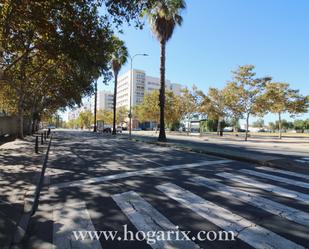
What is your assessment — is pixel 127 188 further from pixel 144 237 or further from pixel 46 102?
pixel 46 102

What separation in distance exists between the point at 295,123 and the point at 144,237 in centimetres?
12562

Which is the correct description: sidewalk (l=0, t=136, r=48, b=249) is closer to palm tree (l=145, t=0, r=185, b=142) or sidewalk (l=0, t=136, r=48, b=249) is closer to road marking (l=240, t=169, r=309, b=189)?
road marking (l=240, t=169, r=309, b=189)

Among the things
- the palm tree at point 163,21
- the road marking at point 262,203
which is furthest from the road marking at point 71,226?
the palm tree at point 163,21

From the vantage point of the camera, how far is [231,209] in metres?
5.51

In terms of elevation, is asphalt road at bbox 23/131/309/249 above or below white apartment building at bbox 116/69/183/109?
below

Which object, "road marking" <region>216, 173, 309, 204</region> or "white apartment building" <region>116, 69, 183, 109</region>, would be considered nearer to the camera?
"road marking" <region>216, 173, 309, 204</region>

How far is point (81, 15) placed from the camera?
1202 centimetres

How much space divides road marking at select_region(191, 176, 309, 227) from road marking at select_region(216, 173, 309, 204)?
26.8 inches

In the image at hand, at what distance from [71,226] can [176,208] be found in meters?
2.01

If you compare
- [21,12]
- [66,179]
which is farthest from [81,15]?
[66,179]

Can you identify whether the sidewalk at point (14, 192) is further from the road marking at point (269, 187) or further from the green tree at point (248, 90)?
the green tree at point (248, 90)

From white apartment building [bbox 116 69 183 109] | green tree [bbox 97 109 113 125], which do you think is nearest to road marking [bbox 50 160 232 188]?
green tree [bbox 97 109 113 125]

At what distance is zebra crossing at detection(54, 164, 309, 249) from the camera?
13.5 feet

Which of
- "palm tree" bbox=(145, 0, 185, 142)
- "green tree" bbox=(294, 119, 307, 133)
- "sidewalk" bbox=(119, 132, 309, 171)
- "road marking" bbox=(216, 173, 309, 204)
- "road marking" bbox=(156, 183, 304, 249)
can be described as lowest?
"road marking" bbox=(156, 183, 304, 249)
